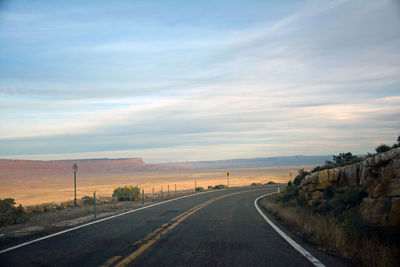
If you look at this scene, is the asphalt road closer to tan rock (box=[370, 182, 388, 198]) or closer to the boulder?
tan rock (box=[370, 182, 388, 198])

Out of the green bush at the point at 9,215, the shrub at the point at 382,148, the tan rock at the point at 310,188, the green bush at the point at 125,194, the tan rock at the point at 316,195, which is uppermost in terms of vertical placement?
the shrub at the point at 382,148

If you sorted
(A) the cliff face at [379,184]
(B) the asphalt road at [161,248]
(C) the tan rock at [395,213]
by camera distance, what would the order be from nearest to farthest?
(B) the asphalt road at [161,248], (C) the tan rock at [395,213], (A) the cliff face at [379,184]

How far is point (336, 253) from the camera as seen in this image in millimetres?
7504

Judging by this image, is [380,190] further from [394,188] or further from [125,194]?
[125,194]

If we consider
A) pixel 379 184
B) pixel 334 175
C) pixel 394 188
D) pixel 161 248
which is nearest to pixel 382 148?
pixel 334 175

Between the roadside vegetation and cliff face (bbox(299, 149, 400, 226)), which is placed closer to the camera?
the roadside vegetation

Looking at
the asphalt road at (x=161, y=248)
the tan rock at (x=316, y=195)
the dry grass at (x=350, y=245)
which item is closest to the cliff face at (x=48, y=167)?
the asphalt road at (x=161, y=248)

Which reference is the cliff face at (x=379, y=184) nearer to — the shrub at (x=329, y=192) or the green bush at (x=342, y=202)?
the green bush at (x=342, y=202)

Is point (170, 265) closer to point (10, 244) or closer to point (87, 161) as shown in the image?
point (10, 244)

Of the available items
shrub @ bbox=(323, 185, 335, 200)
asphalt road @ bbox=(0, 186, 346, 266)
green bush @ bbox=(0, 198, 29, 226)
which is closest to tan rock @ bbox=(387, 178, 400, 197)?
asphalt road @ bbox=(0, 186, 346, 266)

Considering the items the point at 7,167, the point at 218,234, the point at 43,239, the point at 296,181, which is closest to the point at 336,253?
the point at 218,234

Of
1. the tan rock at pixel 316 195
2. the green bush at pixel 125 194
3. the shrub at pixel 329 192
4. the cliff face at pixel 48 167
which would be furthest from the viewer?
the cliff face at pixel 48 167

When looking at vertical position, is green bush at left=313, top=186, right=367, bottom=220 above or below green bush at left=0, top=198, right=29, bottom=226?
above

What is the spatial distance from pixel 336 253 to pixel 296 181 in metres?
14.5
